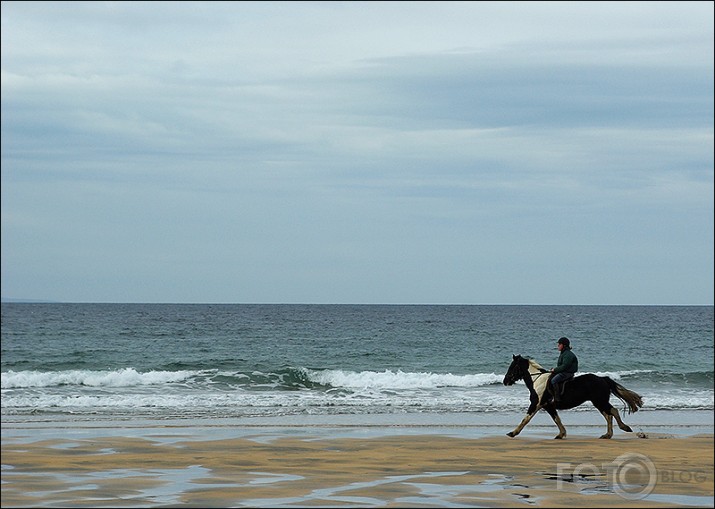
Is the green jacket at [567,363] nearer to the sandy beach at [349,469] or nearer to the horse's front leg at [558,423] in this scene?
the horse's front leg at [558,423]

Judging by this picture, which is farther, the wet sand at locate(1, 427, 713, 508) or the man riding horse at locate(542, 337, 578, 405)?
the man riding horse at locate(542, 337, 578, 405)

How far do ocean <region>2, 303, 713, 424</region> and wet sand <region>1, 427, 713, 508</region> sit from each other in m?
5.08

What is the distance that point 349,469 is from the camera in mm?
13859

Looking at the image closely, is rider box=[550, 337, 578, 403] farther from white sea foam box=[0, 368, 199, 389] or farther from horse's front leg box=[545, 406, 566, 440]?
white sea foam box=[0, 368, 199, 389]

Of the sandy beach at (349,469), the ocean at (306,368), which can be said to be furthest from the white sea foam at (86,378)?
the sandy beach at (349,469)

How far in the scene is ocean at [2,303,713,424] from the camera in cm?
2497

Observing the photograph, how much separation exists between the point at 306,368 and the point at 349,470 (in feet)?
87.7

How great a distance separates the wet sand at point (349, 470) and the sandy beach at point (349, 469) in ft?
0.05

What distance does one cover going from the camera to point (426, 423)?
20.8 metres

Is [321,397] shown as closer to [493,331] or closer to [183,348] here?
[183,348]

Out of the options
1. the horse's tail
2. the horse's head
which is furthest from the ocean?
the horse's head

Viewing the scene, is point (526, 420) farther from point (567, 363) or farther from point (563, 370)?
point (567, 363)

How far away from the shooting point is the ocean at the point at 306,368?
24969 millimetres

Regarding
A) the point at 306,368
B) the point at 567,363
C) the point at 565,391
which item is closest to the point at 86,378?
the point at 306,368
